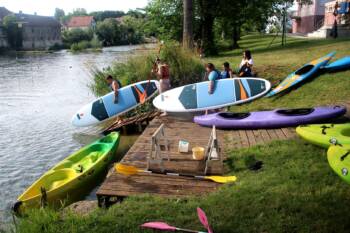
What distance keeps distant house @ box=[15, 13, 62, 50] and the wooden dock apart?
240 ft

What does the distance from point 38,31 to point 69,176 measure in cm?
8225

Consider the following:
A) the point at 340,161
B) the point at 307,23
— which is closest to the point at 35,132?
the point at 340,161

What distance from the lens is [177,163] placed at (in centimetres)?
617

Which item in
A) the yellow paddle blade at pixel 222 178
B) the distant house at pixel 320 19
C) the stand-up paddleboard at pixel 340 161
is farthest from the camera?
the distant house at pixel 320 19

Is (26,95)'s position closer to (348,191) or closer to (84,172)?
(84,172)

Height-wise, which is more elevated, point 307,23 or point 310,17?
point 310,17

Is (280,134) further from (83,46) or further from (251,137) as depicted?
(83,46)

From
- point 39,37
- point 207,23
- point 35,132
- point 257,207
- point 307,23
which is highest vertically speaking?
point 307,23

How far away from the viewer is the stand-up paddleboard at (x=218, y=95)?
9273 mm

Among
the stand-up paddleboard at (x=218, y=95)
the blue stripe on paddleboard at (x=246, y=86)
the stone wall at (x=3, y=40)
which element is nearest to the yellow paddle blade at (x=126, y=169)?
the stand-up paddleboard at (x=218, y=95)

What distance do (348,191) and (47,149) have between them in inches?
328

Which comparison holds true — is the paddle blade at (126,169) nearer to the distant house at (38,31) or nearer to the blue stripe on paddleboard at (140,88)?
the blue stripe on paddleboard at (140,88)

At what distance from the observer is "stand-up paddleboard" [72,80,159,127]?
1110 centimetres

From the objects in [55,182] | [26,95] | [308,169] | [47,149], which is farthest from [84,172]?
[26,95]
